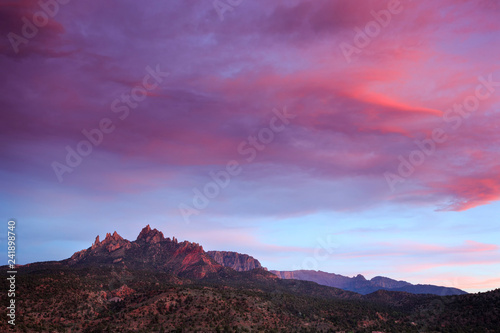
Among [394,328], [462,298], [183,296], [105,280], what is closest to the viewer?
[394,328]

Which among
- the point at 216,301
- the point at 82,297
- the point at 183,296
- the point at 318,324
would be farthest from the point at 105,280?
the point at 318,324

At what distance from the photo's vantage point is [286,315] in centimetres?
13400

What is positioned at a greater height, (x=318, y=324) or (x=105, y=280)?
(x=105, y=280)

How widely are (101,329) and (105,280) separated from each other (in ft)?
222

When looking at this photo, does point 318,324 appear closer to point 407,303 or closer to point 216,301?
point 216,301

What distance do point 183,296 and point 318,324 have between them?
165 ft

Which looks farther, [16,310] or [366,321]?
[366,321]

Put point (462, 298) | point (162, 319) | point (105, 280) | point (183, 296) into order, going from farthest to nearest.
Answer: point (105, 280) → point (462, 298) → point (183, 296) → point (162, 319)

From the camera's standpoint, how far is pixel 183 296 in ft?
432

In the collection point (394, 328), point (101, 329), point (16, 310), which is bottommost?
point (394, 328)

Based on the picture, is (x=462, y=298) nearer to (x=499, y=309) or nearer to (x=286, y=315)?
(x=499, y=309)

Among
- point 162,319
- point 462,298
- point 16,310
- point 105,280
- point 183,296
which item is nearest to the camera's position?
point 16,310

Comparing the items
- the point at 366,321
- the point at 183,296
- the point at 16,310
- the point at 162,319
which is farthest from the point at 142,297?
the point at 366,321

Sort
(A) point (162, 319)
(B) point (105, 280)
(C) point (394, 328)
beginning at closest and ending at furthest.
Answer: (A) point (162, 319) < (C) point (394, 328) < (B) point (105, 280)
